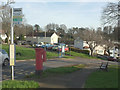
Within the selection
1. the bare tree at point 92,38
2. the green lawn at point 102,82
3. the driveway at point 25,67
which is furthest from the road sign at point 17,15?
the bare tree at point 92,38

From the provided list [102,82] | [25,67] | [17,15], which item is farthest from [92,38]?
[17,15]

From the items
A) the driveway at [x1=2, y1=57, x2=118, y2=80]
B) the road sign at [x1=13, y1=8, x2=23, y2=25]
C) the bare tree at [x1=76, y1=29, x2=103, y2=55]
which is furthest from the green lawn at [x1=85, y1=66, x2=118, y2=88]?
the bare tree at [x1=76, y1=29, x2=103, y2=55]

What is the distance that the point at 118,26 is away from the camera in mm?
17984

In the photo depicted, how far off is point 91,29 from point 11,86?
150 feet

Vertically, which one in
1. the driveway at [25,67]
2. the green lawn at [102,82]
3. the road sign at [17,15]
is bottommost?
the driveway at [25,67]

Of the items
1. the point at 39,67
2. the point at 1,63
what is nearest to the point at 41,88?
the point at 39,67

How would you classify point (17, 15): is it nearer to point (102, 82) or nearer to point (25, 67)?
point (102, 82)

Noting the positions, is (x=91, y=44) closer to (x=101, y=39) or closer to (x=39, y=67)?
(x=101, y=39)

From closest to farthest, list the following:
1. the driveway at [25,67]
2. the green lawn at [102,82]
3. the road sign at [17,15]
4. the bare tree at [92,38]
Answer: the green lawn at [102,82] < the road sign at [17,15] < the driveway at [25,67] < the bare tree at [92,38]

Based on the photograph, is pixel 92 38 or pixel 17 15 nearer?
pixel 17 15

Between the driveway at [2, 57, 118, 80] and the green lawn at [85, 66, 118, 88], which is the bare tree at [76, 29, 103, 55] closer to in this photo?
the driveway at [2, 57, 118, 80]

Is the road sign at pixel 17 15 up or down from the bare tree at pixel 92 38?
up

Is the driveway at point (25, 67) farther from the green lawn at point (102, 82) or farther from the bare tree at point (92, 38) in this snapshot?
the bare tree at point (92, 38)

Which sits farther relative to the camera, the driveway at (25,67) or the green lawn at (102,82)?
the driveway at (25,67)
